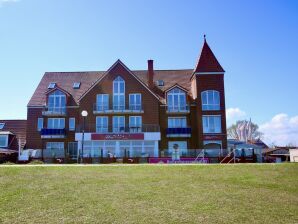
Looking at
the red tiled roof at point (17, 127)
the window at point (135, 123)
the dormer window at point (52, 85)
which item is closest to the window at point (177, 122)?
the window at point (135, 123)

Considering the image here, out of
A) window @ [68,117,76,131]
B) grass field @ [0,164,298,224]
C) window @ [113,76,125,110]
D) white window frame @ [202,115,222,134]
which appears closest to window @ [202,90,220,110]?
white window frame @ [202,115,222,134]

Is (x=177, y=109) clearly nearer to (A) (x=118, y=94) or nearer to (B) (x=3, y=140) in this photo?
(A) (x=118, y=94)

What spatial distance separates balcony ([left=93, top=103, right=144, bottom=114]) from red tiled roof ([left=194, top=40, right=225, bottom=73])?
872 cm

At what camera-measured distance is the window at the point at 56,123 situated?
46562 millimetres

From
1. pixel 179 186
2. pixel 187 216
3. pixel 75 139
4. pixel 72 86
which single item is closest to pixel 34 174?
pixel 179 186

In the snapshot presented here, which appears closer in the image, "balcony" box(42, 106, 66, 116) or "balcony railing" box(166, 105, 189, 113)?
"balcony railing" box(166, 105, 189, 113)

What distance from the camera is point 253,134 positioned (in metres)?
95.1

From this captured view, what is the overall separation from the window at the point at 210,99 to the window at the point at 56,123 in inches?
712

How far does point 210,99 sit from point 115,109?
1189 cm

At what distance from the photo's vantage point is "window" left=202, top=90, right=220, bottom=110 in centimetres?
4506

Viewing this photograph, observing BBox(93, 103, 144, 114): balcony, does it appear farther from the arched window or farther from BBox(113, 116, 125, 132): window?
the arched window

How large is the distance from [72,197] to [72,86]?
38.5m

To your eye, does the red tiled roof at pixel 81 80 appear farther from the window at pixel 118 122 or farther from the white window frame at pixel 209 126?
the window at pixel 118 122

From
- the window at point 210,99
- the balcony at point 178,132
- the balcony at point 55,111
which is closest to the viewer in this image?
the balcony at point 178,132
